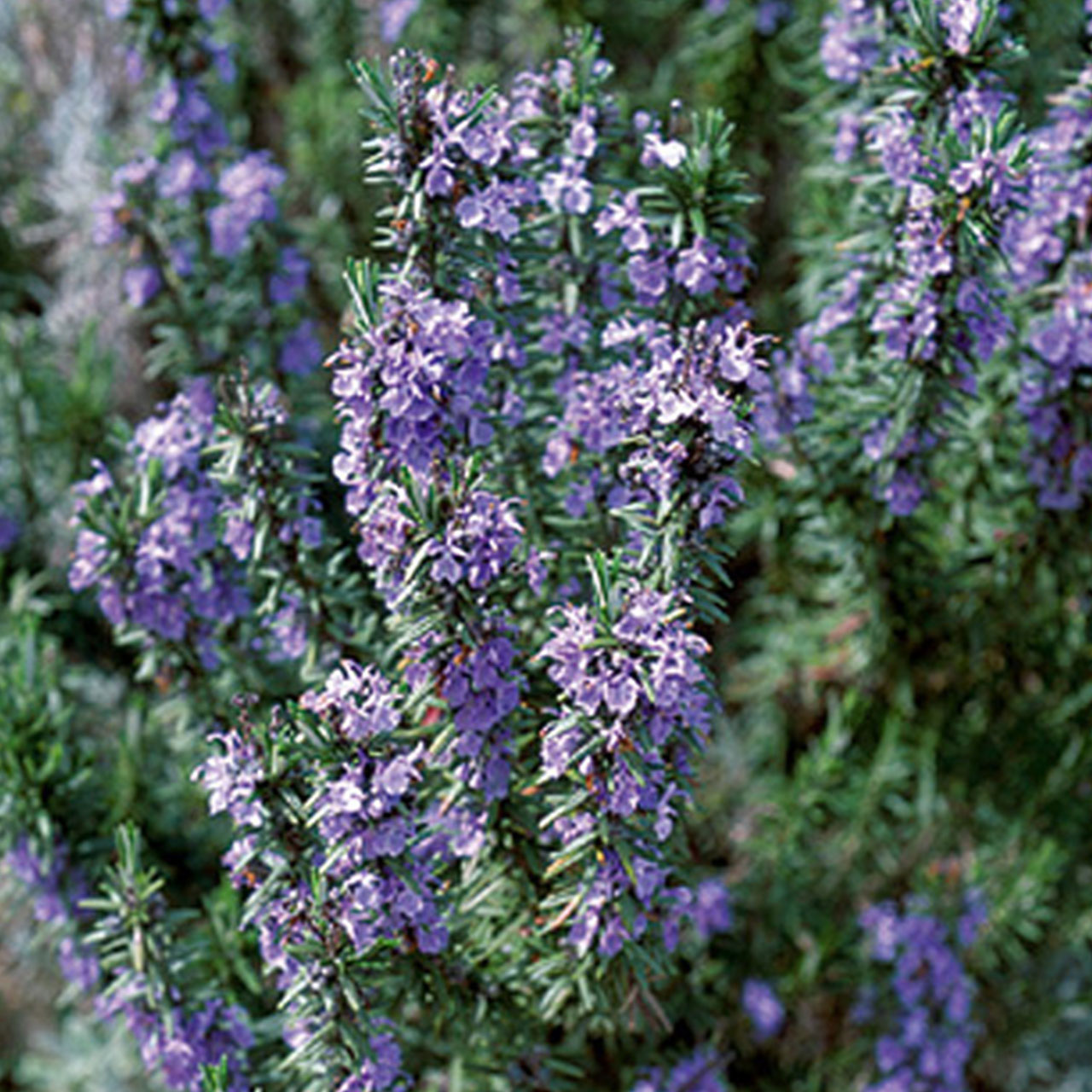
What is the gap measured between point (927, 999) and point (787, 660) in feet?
2.82

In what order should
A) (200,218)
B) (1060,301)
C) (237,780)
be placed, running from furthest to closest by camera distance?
(200,218) < (1060,301) < (237,780)

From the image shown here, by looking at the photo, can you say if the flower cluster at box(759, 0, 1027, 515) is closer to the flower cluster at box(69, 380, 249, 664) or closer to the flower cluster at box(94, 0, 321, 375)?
the flower cluster at box(69, 380, 249, 664)

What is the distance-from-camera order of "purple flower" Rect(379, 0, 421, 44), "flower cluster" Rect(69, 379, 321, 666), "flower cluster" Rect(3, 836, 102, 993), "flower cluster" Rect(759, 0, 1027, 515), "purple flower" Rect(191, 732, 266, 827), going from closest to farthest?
1. "purple flower" Rect(191, 732, 266, 827)
2. "flower cluster" Rect(759, 0, 1027, 515)
3. "flower cluster" Rect(69, 379, 321, 666)
4. "flower cluster" Rect(3, 836, 102, 993)
5. "purple flower" Rect(379, 0, 421, 44)

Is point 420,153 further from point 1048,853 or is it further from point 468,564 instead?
point 1048,853

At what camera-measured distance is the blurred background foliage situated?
2781 millimetres

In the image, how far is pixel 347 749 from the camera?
1.76 metres

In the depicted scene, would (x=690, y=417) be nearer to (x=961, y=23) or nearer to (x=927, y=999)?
(x=961, y=23)

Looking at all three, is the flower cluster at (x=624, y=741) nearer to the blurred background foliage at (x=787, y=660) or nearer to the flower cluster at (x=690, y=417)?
the flower cluster at (x=690, y=417)

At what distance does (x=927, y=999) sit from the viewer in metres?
2.84

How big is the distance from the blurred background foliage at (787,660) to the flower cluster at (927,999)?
0.26ft

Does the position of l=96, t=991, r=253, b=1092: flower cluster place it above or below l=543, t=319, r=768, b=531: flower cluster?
below

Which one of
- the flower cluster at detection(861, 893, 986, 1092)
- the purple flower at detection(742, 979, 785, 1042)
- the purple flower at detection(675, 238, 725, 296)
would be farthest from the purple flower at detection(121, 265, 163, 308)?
the flower cluster at detection(861, 893, 986, 1092)

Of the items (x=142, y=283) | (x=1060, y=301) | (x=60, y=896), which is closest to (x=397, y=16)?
(x=142, y=283)

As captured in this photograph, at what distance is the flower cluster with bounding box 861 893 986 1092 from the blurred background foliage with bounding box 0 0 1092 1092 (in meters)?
0.08
